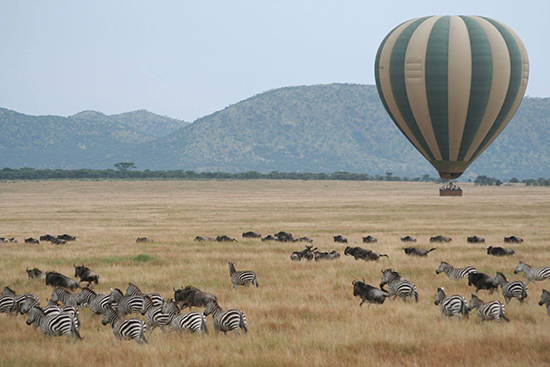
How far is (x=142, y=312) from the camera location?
50.5ft

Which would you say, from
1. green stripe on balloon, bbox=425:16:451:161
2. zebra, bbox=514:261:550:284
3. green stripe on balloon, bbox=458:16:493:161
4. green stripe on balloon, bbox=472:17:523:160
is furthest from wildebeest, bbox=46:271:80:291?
green stripe on balloon, bbox=472:17:523:160

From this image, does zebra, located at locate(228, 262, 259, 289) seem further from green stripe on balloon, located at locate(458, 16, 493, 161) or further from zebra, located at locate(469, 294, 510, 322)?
green stripe on balloon, located at locate(458, 16, 493, 161)

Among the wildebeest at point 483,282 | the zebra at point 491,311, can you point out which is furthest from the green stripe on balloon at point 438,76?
the zebra at point 491,311

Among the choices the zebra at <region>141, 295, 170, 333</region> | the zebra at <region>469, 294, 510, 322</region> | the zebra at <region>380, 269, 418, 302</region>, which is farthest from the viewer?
the zebra at <region>380, 269, 418, 302</region>

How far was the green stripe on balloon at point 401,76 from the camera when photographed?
47.2 m

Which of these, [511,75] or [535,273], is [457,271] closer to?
[535,273]

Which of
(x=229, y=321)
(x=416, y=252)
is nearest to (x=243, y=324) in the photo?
(x=229, y=321)

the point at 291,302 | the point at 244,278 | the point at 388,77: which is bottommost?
the point at 291,302

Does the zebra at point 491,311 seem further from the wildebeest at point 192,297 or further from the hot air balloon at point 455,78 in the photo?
the hot air balloon at point 455,78

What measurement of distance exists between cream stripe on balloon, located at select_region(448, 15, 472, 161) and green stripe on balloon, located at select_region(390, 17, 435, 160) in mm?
2992

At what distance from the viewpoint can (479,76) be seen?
45.8 meters

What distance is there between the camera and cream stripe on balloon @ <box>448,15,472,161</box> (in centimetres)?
4609

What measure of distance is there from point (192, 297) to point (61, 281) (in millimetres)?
5802

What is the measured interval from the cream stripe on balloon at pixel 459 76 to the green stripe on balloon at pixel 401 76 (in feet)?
9.82
